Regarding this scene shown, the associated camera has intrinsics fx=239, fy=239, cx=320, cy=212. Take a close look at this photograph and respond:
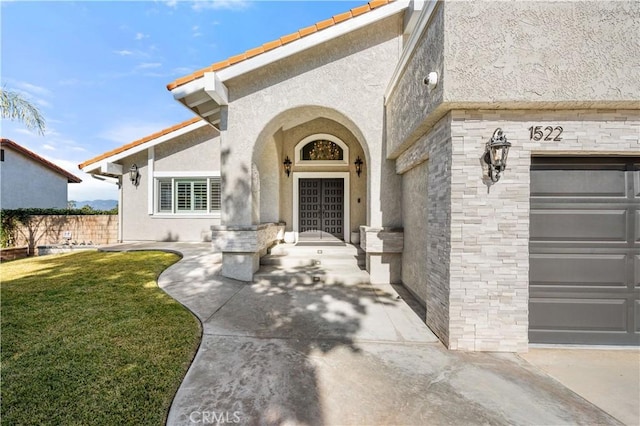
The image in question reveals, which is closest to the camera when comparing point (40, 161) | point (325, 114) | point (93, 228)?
point (325, 114)

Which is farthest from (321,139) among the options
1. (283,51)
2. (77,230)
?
(77,230)

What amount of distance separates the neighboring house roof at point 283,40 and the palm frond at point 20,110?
254 inches

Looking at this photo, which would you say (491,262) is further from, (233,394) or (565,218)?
(233,394)

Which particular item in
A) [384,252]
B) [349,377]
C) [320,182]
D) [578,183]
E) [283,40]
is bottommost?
[349,377]

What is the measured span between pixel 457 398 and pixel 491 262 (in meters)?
2.03

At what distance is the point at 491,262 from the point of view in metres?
3.77

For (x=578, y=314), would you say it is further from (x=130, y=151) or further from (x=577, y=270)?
(x=130, y=151)

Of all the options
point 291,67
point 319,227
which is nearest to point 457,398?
point 291,67

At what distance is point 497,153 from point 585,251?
229 cm

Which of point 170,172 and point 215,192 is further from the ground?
point 170,172

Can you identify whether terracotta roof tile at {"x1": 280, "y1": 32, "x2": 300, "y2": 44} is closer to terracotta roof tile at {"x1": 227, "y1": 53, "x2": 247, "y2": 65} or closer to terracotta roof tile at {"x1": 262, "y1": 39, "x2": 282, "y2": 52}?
terracotta roof tile at {"x1": 262, "y1": 39, "x2": 282, "y2": 52}

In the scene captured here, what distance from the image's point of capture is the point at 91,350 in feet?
11.2

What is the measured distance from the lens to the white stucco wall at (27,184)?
598 inches

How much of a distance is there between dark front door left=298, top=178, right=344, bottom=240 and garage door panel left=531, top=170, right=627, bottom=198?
7.18m
